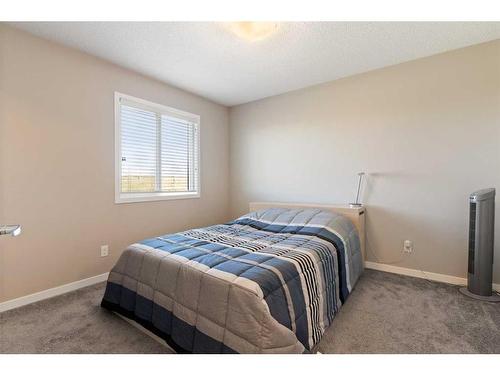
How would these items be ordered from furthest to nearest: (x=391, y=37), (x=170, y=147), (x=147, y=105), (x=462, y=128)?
(x=170, y=147) → (x=147, y=105) → (x=462, y=128) → (x=391, y=37)

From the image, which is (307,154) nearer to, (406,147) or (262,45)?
(406,147)

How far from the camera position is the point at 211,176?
12.8 ft

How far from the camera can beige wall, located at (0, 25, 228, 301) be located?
2.01m

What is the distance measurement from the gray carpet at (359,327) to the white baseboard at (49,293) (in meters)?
0.08

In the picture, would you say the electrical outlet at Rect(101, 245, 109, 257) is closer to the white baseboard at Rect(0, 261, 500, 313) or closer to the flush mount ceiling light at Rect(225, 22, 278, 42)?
the white baseboard at Rect(0, 261, 500, 313)

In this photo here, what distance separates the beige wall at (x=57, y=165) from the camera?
201 cm

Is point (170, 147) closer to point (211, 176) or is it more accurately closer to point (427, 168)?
point (211, 176)

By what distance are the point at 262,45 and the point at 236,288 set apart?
7.17ft

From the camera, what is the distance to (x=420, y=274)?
2.61 meters

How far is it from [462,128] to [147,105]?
3498 mm

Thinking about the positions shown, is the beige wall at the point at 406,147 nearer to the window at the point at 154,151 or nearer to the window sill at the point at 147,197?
the window at the point at 154,151

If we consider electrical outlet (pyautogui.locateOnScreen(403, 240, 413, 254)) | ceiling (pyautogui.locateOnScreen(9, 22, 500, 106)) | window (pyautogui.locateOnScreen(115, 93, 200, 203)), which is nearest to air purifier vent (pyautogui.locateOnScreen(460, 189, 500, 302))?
electrical outlet (pyautogui.locateOnScreen(403, 240, 413, 254))
